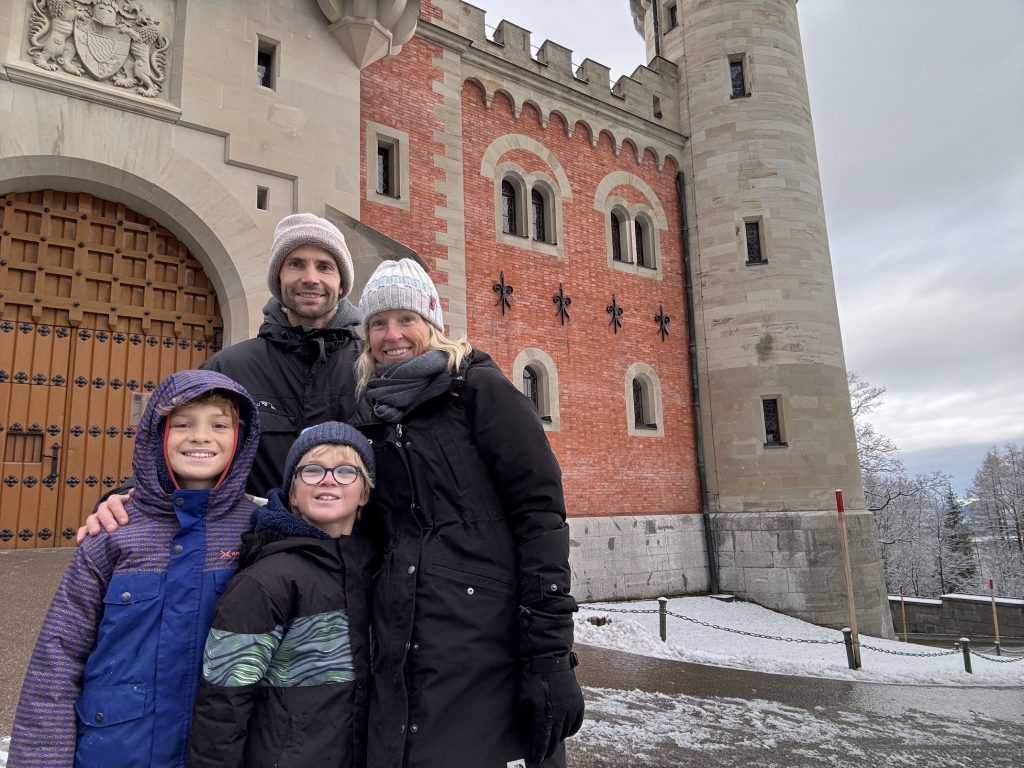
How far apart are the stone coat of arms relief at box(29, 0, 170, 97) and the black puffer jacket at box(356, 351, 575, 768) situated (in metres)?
6.87

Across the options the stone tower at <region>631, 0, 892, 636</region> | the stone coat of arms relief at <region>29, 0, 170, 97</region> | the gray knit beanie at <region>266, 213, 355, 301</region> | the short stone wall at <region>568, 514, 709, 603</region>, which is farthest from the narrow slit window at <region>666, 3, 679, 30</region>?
the gray knit beanie at <region>266, 213, 355, 301</region>

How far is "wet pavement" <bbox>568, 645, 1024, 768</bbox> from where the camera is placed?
4680 mm

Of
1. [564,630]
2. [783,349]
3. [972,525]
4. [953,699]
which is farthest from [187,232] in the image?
[972,525]

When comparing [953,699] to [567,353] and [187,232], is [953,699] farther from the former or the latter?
[187,232]

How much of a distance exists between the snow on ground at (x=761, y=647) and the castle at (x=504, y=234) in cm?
88

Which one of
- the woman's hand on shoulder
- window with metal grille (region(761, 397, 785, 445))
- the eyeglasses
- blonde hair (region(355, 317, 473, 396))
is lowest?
the woman's hand on shoulder

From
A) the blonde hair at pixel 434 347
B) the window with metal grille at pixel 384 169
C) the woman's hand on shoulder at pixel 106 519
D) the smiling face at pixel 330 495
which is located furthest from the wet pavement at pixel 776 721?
the window with metal grille at pixel 384 169

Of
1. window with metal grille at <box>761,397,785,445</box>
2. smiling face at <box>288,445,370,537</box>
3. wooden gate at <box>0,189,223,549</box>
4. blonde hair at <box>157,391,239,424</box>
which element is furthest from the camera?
window with metal grille at <box>761,397,785,445</box>

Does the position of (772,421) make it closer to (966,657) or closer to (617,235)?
(617,235)

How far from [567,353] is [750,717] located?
823 cm

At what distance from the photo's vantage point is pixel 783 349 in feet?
46.8

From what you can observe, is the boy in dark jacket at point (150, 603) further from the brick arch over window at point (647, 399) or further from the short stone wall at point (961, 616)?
the short stone wall at point (961, 616)

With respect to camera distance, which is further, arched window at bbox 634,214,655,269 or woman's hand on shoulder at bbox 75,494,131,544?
arched window at bbox 634,214,655,269

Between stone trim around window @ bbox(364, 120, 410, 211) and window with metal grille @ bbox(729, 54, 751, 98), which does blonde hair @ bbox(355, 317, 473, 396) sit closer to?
stone trim around window @ bbox(364, 120, 410, 211)
